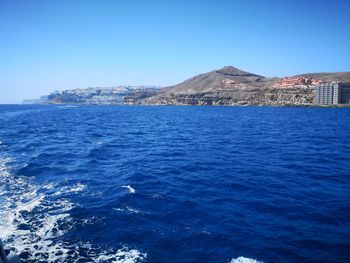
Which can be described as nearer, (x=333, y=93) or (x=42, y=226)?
(x=42, y=226)

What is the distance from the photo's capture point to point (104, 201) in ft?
50.8

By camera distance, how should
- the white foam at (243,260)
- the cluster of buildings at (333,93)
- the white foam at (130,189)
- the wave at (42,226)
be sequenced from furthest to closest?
1. the cluster of buildings at (333,93)
2. the white foam at (130,189)
3. the wave at (42,226)
4. the white foam at (243,260)

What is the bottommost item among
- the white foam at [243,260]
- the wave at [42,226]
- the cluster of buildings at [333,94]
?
the white foam at [243,260]

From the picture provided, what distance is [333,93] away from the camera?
159500 millimetres

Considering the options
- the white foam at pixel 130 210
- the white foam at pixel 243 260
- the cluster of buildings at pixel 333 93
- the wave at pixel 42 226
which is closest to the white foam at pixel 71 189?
the wave at pixel 42 226

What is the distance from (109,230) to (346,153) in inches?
1066

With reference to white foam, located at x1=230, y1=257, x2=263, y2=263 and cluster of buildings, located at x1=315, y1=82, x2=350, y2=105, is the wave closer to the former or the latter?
white foam, located at x1=230, y1=257, x2=263, y2=263

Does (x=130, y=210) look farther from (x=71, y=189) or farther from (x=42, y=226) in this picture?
(x=71, y=189)

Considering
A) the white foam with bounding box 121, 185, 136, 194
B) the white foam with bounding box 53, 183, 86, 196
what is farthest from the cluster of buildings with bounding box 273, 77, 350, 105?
the white foam with bounding box 53, 183, 86, 196

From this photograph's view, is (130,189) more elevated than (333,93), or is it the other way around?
(333,93)

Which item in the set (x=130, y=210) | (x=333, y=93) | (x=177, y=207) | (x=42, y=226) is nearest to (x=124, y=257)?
(x=130, y=210)

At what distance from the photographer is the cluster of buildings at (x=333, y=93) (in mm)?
159000

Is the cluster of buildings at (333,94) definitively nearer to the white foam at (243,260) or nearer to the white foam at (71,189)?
the white foam at (71,189)

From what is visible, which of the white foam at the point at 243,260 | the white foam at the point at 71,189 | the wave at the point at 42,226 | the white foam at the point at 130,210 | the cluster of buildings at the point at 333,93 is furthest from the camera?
the cluster of buildings at the point at 333,93
